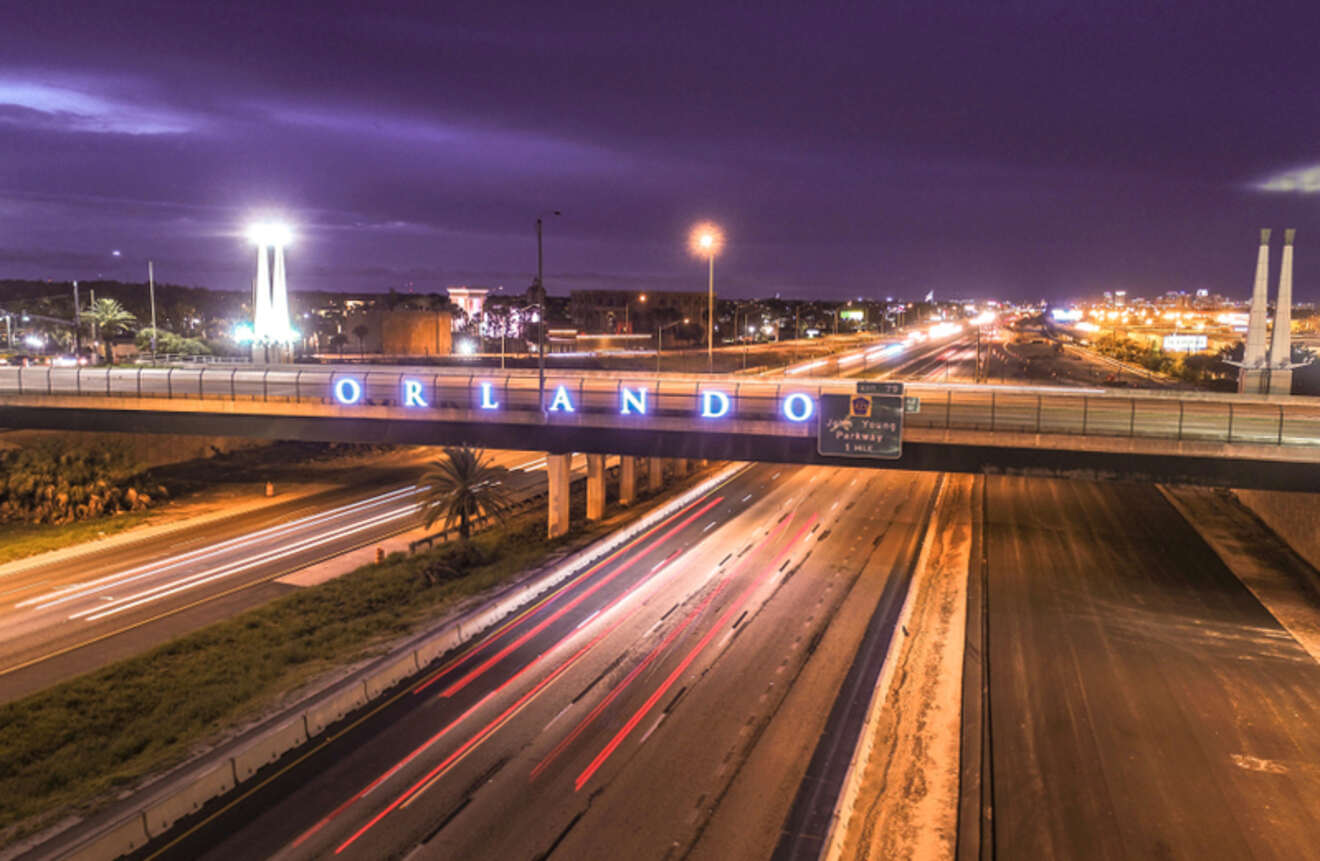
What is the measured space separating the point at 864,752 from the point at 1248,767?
789cm

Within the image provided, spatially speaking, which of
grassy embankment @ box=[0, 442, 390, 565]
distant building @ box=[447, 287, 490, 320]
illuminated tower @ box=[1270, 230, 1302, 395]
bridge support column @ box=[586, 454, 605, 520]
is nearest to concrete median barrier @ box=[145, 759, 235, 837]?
bridge support column @ box=[586, 454, 605, 520]

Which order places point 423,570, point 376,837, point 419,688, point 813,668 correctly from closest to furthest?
point 376,837, point 419,688, point 813,668, point 423,570

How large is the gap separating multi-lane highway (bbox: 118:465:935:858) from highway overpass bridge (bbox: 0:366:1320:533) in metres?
5.18

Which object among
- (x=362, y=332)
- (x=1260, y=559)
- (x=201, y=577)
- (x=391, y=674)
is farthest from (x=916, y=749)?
(x=362, y=332)

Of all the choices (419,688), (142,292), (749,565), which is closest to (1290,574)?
(749,565)

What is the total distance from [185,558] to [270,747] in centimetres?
1938

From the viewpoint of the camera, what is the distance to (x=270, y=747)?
15.1 m

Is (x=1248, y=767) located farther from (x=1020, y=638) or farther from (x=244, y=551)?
(x=244, y=551)

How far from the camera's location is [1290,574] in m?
28.7

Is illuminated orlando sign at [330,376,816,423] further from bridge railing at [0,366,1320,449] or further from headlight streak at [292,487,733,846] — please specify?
headlight streak at [292,487,733,846]

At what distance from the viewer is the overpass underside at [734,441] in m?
25.0

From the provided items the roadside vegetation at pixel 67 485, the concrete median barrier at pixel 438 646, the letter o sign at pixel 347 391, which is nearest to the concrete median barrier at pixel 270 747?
the concrete median barrier at pixel 438 646

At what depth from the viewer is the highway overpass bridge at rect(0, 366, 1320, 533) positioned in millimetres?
25656

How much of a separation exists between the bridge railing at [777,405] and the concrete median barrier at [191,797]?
1895 centimetres
